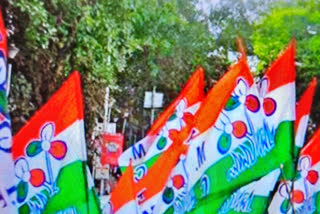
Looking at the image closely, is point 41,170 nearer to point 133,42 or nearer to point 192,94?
point 192,94

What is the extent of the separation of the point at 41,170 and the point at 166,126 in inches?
101

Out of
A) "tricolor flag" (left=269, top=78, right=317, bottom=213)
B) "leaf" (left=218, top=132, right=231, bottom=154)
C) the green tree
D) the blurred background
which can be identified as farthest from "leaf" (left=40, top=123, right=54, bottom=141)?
the green tree

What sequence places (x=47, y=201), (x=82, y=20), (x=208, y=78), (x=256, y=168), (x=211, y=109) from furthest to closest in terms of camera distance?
(x=208, y=78) → (x=82, y=20) → (x=211, y=109) → (x=256, y=168) → (x=47, y=201)

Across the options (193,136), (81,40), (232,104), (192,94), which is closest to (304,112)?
(192,94)

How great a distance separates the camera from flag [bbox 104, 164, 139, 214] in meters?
4.06

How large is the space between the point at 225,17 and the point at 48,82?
21.8ft

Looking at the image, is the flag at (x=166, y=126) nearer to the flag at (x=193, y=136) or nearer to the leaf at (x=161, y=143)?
the leaf at (x=161, y=143)

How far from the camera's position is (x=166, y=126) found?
6074 mm

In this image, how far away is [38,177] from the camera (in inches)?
141

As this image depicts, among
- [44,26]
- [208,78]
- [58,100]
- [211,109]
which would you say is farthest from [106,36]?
[208,78]

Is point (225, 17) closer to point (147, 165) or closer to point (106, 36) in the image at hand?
point (106, 36)

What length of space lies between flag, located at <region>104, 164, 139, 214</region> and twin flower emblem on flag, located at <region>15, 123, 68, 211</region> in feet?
1.74

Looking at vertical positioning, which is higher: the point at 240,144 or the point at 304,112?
Result: the point at 304,112

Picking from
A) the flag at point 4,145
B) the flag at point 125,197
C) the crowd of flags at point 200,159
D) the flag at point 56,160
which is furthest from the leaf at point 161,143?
the flag at point 4,145
